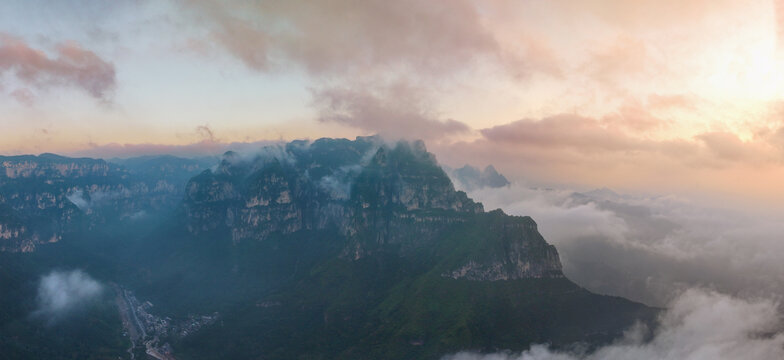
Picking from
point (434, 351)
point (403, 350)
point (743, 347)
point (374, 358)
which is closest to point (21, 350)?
point (374, 358)

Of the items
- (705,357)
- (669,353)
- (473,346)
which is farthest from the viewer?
(473,346)

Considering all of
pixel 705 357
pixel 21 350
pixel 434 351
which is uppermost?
pixel 705 357

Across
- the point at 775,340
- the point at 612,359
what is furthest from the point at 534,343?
the point at 775,340

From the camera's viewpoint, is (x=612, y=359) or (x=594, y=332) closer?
(x=612, y=359)

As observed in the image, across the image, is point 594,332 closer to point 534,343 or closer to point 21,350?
point 534,343

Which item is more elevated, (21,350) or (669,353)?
(669,353)

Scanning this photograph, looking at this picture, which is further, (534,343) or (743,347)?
(534,343)

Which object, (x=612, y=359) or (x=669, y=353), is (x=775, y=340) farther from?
(x=612, y=359)

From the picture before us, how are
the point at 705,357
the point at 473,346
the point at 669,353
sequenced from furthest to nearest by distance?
the point at 473,346 → the point at 669,353 → the point at 705,357

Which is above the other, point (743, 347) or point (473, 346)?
point (743, 347)
